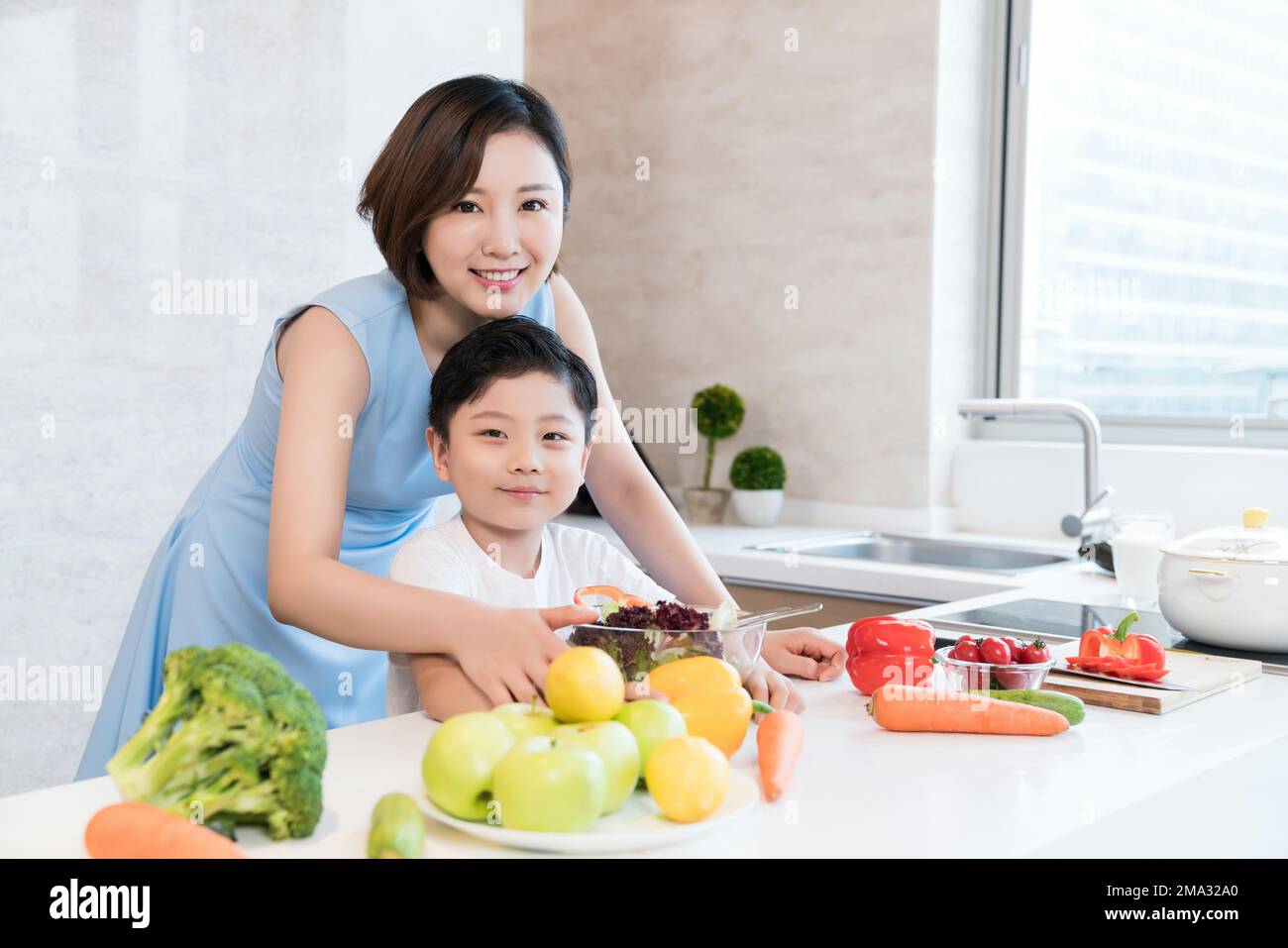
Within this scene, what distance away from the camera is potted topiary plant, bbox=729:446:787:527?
10.5 ft

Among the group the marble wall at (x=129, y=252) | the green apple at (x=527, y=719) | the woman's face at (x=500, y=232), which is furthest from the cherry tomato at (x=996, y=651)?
the marble wall at (x=129, y=252)

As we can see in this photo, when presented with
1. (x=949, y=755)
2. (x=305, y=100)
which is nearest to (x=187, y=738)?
(x=949, y=755)

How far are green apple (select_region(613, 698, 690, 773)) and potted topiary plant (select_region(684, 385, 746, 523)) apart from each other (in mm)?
2432

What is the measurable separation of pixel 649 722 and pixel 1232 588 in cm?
96

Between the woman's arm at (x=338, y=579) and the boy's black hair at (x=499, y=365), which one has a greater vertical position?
the boy's black hair at (x=499, y=365)

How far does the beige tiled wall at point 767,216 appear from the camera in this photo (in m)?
3.07

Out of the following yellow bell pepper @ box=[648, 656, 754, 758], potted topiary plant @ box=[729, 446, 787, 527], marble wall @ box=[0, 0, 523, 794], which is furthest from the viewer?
potted topiary plant @ box=[729, 446, 787, 527]

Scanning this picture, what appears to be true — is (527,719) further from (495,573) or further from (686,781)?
(495,573)

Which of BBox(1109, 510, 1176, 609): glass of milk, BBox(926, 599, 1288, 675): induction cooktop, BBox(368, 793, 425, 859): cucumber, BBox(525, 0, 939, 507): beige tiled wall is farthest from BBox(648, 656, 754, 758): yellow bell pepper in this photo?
BBox(525, 0, 939, 507): beige tiled wall

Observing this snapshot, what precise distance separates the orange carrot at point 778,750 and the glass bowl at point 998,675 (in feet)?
0.89

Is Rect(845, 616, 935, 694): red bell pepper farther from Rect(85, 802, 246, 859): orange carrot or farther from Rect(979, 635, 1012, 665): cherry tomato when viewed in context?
Rect(85, 802, 246, 859): orange carrot

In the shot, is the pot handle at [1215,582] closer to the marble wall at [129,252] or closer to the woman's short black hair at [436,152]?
the woman's short black hair at [436,152]

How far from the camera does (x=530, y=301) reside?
5.20 feet

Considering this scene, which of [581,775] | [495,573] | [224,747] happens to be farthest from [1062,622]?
[224,747]
